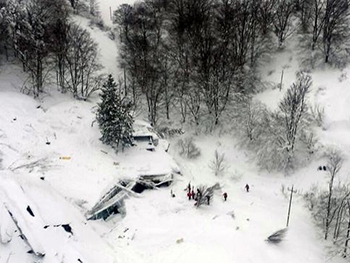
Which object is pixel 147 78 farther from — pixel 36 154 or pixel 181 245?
pixel 181 245

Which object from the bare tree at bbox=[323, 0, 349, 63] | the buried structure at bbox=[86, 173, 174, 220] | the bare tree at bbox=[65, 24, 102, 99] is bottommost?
the buried structure at bbox=[86, 173, 174, 220]

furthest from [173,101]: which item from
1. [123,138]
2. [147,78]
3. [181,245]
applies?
[181,245]

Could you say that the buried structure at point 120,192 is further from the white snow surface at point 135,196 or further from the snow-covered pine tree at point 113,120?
the snow-covered pine tree at point 113,120

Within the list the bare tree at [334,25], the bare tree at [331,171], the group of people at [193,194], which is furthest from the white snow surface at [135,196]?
the bare tree at [334,25]

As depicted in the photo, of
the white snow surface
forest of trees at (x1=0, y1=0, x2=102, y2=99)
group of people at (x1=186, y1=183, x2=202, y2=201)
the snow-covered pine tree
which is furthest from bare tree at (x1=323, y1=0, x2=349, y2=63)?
forest of trees at (x1=0, y1=0, x2=102, y2=99)

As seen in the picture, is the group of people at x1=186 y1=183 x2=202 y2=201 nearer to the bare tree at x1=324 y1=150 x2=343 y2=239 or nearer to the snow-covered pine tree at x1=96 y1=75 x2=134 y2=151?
the snow-covered pine tree at x1=96 y1=75 x2=134 y2=151

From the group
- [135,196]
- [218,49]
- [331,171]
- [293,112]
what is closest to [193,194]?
[135,196]

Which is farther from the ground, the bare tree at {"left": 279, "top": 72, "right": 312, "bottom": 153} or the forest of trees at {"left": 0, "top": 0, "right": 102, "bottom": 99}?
the forest of trees at {"left": 0, "top": 0, "right": 102, "bottom": 99}
